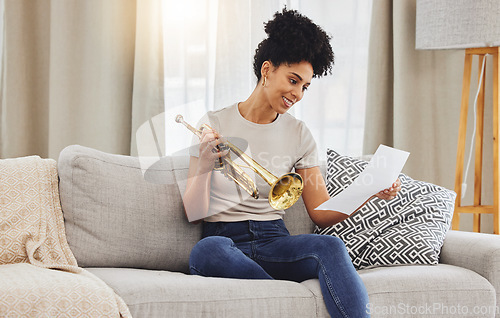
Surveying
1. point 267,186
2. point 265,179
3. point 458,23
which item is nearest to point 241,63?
point 458,23

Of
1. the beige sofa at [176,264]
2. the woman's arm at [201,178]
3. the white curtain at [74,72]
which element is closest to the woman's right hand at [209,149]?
the woman's arm at [201,178]

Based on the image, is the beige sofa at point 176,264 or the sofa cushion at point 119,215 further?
the sofa cushion at point 119,215

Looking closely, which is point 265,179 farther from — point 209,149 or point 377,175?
point 377,175

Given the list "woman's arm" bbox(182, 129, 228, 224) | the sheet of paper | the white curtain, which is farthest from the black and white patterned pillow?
the white curtain

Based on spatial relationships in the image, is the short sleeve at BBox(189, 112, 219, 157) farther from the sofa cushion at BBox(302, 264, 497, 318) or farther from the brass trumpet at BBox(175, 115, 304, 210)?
the sofa cushion at BBox(302, 264, 497, 318)

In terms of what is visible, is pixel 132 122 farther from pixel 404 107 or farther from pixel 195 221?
pixel 404 107

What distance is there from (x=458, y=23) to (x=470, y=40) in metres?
0.10

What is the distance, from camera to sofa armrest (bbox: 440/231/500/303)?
5.88 feet

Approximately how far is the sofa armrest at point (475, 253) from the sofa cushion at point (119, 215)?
93cm

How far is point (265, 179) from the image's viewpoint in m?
1.65

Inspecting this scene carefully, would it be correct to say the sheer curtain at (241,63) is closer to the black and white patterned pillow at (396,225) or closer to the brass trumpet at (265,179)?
the black and white patterned pillow at (396,225)

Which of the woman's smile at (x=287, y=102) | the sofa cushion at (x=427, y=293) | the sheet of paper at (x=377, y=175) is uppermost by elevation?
the woman's smile at (x=287, y=102)

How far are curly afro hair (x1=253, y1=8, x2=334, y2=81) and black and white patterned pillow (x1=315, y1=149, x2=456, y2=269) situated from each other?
0.54 meters

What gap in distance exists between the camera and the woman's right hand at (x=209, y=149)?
172cm
